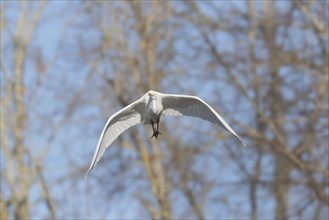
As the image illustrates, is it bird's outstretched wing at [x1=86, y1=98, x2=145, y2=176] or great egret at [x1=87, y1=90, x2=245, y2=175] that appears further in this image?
bird's outstretched wing at [x1=86, y1=98, x2=145, y2=176]

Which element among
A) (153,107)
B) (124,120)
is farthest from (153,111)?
(124,120)

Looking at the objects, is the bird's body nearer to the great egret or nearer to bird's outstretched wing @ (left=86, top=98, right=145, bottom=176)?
the great egret

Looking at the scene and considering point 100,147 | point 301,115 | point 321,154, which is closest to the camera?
point 100,147

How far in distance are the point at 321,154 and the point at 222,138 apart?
2.40 m

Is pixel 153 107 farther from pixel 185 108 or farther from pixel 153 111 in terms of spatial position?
pixel 185 108

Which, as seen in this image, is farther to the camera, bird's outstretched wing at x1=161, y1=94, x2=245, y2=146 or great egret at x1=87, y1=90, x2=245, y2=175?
bird's outstretched wing at x1=161, y1=94, x2=245, y2=146

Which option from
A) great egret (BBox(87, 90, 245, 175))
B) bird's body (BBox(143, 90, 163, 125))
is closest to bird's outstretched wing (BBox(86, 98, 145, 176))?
great egret (BBox(87, 90, 245, 175))

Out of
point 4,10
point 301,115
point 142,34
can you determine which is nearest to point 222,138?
point 301,115

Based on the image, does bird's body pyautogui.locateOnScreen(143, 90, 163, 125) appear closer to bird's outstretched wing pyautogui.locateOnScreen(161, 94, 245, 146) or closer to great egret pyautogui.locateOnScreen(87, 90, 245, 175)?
great egret pyautogui.locateOnScreen(87, 90, 245, 175)

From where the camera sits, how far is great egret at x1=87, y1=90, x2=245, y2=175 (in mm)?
5102

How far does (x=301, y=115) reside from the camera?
13680mm

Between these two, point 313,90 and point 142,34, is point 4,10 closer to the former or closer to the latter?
point 142,34

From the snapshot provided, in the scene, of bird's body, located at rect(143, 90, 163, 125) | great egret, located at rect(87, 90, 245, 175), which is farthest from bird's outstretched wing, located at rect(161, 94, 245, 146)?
bird's body, located at rect(143, 90, 163, 125)

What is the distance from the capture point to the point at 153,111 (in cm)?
503
